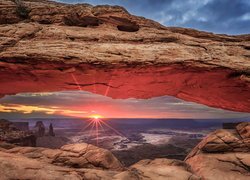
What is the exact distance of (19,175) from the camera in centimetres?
813

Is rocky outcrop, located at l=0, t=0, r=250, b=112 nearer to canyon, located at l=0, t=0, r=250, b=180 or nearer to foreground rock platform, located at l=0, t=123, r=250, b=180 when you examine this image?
canyon, located at l=0, t=0, r=250, b=180

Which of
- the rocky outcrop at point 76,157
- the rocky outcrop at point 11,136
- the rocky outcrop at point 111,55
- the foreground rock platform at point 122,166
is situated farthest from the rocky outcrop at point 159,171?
the rocky outcrop at point 11,136

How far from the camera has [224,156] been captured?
12820mm

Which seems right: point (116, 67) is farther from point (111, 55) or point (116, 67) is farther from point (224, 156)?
point (224, 156)

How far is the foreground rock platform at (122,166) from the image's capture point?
8805 mm

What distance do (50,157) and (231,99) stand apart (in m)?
13.8

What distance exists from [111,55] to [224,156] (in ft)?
30.8

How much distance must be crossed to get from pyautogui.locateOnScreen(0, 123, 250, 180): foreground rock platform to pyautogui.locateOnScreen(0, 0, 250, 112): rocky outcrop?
155 inches

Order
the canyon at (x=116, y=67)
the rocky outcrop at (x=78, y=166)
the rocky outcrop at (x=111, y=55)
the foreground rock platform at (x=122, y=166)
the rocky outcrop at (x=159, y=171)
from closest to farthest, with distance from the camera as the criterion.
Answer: the rocky outcrop at (x=78, y=166) < the foreground rock platform at (x=122, y=166) < the rocky outcrop at (x=159, y=171) < the canyon at (x=116, y=67) < the rocky outcrop at (x=111, y=55)

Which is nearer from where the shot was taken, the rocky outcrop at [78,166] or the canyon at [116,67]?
the rocky outcrop at [78,166]

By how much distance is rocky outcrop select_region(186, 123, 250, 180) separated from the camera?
37.4ft

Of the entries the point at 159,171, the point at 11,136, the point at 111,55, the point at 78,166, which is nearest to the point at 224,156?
the point at 159,171

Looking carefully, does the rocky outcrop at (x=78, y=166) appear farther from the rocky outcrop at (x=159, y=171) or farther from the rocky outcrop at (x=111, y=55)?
the rocky outcrop at (x=111, y=55)

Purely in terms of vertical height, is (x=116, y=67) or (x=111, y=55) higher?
(x=111, y=55)
